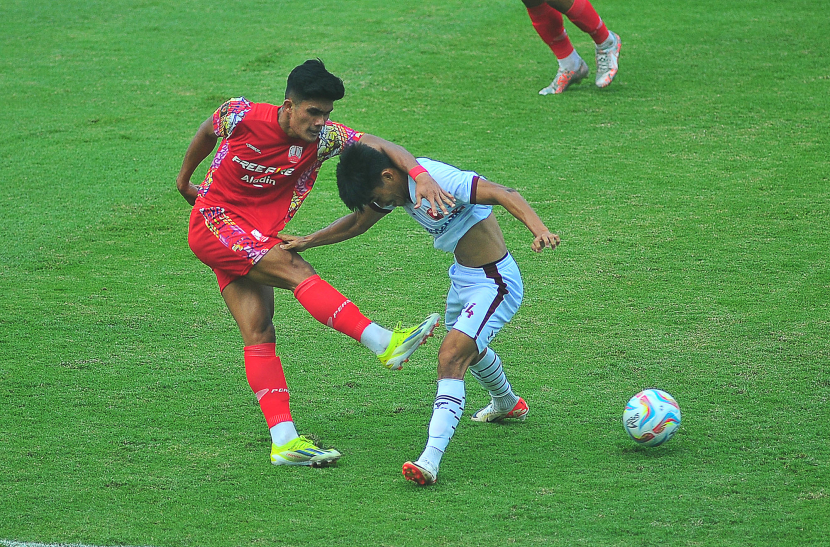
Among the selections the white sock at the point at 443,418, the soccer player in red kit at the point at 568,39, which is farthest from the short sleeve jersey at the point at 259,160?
the soccer player in red kit at the point at 568,39

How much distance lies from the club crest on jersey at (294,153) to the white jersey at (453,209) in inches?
16.8

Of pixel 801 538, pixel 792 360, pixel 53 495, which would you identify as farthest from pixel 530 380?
pixel 53 495

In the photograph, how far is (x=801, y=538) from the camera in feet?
10.8

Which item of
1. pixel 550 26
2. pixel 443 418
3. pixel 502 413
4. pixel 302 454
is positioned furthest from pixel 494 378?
pixel 550 26

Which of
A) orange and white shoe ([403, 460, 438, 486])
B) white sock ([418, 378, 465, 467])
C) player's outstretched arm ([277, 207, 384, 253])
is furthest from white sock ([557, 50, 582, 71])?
orange and white shoe ([403, 460, 438, 486])

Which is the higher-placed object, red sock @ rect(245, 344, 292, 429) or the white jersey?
the white jersey

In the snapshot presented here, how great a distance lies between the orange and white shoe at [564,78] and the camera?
929 cm

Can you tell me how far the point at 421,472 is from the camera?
3727mm

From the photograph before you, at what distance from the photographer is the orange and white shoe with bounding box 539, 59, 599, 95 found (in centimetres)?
929

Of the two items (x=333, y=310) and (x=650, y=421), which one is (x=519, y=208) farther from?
A: (x=650, y=421)

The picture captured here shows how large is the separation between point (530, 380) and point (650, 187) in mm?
3043

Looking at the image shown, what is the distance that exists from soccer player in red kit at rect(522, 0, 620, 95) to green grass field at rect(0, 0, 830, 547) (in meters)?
A: 0.25

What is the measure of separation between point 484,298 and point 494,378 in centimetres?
46

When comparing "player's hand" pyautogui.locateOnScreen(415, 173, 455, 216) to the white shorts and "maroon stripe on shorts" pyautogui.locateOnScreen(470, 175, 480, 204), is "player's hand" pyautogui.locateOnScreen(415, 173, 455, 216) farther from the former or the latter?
the white shorts
